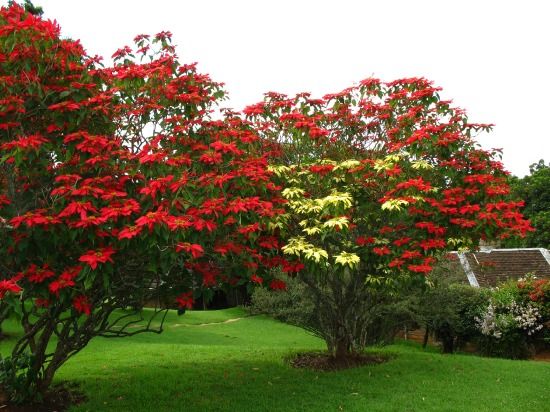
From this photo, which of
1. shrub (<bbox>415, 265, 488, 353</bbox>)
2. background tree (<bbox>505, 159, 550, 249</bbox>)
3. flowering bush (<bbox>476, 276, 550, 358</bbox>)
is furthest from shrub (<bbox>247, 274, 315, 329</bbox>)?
background tree (<bbox>505, 159, 550, 249</bbox>)

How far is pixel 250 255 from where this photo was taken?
267 inches

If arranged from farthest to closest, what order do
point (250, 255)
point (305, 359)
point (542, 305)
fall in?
point (542, 305)
point (305, 359)
point (250, 255)

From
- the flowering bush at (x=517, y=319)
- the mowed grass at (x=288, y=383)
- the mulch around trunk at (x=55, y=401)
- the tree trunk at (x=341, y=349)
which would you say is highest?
the flowering bush at (x=517, y=319)

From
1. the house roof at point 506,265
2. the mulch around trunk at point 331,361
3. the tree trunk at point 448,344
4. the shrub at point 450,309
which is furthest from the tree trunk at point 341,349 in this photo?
the house roof at point 506,265

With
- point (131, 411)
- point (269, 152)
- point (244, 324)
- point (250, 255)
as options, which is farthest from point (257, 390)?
point (244, 324)

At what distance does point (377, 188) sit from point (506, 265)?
18757mm

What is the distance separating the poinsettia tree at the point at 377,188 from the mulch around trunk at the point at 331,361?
0.54 meters

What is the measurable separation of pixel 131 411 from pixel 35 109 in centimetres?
399

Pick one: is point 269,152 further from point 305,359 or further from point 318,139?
point 305,359

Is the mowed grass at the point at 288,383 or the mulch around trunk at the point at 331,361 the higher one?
the mulch around trunk at the point at 331,361

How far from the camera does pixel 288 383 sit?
28.8 ft

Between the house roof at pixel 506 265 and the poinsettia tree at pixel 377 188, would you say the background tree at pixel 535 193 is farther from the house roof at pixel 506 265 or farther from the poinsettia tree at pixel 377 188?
the poinsettia tree at pixel 377 188

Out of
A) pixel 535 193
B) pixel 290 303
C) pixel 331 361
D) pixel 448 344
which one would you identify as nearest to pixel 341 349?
pixel 331 361

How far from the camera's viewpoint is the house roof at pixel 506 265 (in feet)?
76.7
